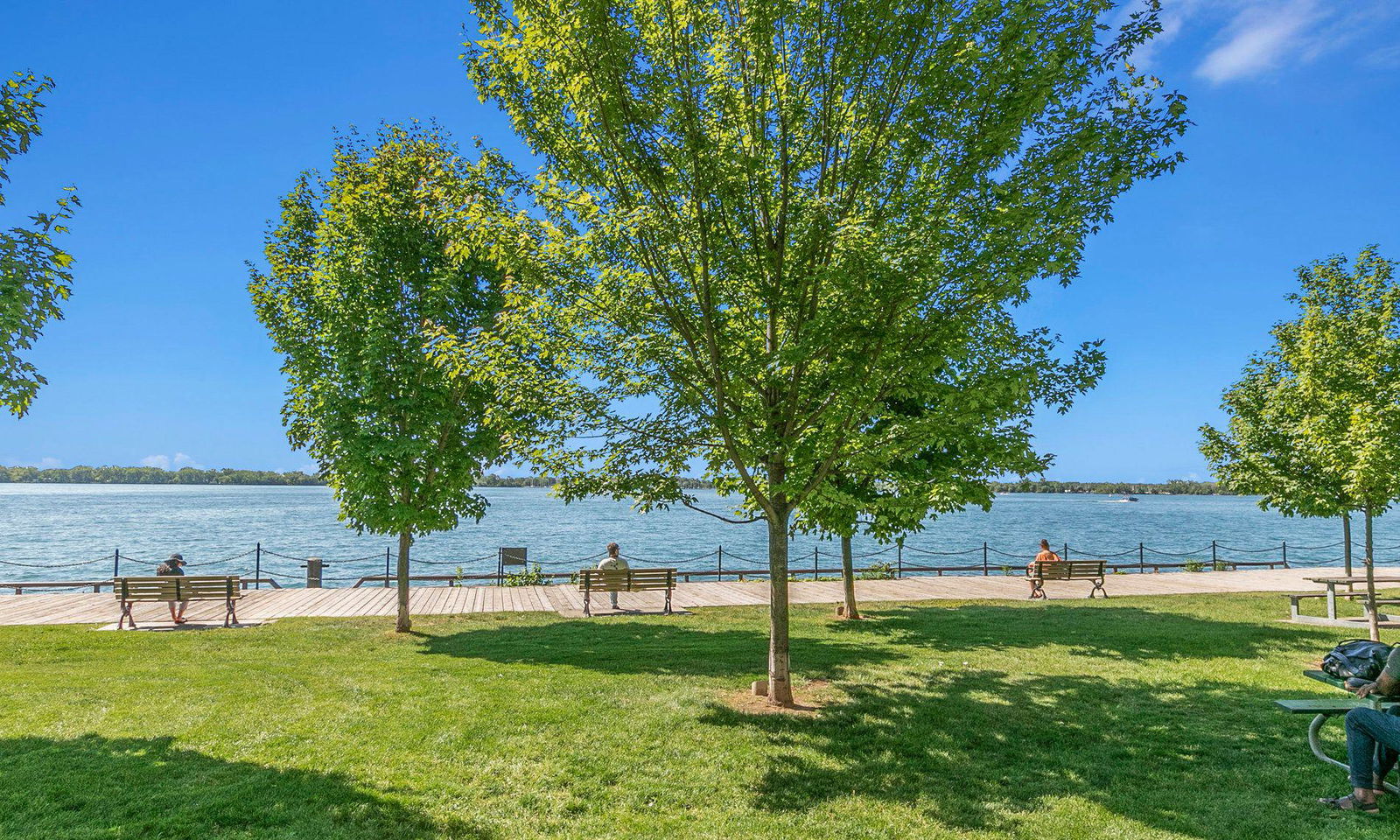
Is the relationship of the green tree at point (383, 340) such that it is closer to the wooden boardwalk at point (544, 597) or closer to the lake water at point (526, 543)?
the wooden boardwalk at point (544, 597)

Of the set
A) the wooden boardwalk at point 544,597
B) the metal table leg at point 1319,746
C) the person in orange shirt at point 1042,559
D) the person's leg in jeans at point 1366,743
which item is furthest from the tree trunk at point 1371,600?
the person's leg in jeans at point 1366,743

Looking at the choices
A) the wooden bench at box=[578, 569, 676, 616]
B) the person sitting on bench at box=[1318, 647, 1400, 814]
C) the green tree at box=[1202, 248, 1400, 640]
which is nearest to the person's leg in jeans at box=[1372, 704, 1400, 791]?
the person sitting on bench at box=[1318, 647, 1400, 814]

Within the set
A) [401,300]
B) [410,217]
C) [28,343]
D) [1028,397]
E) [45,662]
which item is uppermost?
[410,217]

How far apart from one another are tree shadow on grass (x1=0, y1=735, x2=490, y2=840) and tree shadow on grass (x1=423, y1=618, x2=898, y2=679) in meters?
4.62

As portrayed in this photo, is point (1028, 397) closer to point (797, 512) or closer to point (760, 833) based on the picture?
point (760, 833)

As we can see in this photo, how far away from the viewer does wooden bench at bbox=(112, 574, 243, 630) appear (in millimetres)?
13305

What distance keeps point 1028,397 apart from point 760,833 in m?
4.80

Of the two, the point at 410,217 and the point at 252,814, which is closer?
the point at 252,814

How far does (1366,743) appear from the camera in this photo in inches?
215

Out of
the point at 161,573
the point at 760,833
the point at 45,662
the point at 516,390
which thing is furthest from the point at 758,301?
the point at 161,573

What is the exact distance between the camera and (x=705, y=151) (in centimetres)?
742

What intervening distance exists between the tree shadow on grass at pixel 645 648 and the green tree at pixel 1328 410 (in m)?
8.44

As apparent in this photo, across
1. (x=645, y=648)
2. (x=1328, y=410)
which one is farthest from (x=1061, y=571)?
(x=645, y=648)

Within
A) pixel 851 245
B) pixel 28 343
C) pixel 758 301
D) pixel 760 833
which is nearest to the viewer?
pixel 760 833
